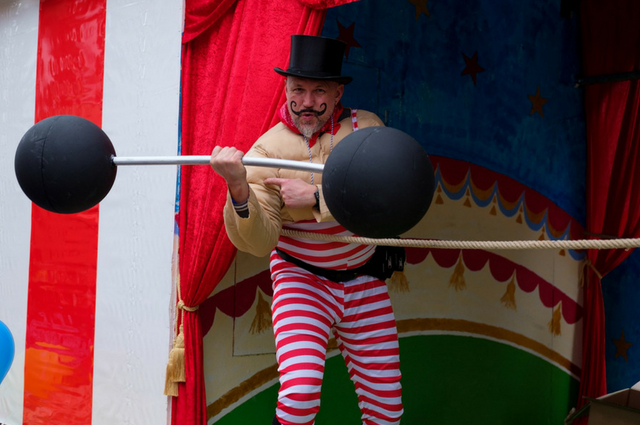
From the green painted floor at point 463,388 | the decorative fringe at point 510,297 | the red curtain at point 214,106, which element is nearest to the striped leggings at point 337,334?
the red curtain at point 214,106

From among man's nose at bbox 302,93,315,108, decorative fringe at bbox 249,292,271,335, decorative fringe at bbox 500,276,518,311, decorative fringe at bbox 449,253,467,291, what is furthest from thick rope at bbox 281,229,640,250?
decorative fringe at bbox 500,276,518,311

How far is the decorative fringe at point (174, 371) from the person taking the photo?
108 inches

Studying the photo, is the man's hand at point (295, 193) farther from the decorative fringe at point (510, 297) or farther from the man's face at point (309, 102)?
the decorative fringe at point (510, 297)

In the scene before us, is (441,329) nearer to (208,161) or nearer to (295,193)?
(295,193)

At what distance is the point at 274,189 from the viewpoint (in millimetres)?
2363

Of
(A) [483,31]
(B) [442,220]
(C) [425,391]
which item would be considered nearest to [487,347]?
(C) [425,391]

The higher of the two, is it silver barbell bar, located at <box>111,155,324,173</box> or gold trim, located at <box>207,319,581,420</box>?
silver barbell bar, located at <box>111,155,324,173</box>

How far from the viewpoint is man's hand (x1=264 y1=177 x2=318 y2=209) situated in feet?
7.43

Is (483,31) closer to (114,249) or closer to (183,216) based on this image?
(183,216)

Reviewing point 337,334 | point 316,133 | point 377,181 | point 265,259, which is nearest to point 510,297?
point 265,259

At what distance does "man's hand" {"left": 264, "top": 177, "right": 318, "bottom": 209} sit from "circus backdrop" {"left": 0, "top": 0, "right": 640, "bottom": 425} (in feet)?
1.30

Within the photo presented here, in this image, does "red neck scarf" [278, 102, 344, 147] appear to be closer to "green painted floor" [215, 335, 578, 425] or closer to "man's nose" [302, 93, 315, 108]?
"man's nose" [302, 93, 315, 108]

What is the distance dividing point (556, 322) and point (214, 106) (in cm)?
302

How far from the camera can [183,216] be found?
2820 millimetres
